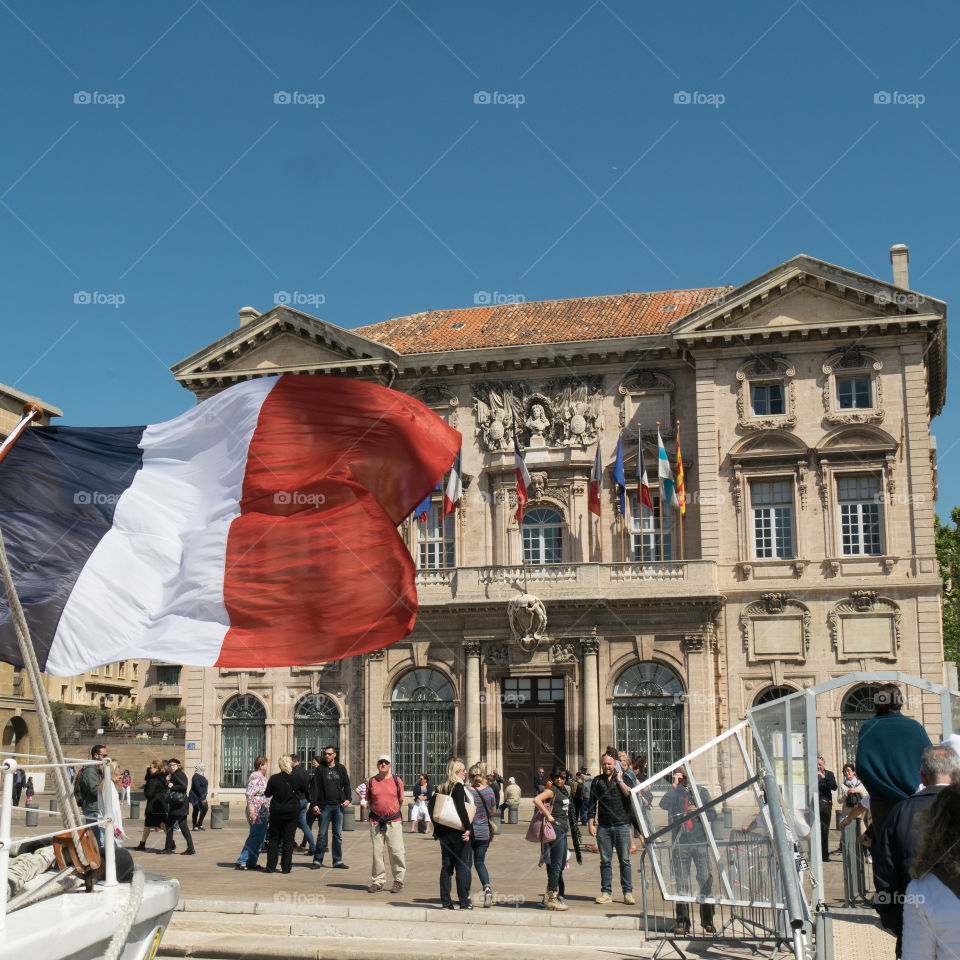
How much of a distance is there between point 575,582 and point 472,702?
466 cm

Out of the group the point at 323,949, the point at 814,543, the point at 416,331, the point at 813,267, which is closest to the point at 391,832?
the point at 323,949

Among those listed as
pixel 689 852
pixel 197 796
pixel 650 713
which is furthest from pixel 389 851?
pixel 650 713

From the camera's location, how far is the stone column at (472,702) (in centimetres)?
3662

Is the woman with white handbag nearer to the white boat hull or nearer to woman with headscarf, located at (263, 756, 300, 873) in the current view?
woman with headscarf, located at (263, 756, 300, 873)

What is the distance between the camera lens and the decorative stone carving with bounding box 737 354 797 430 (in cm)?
3631

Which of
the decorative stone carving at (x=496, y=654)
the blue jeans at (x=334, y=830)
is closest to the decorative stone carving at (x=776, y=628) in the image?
the decorative stone carving at (x=496, y=654)

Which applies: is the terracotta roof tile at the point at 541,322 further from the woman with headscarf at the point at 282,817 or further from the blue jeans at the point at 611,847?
the blue jeans at the point at 611,847

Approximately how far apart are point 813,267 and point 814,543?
7.87 m

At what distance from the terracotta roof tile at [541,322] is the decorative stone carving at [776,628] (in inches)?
349

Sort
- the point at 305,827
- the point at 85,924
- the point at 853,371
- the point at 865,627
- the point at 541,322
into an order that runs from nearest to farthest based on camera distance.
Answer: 1. the point at 85,924
2. the point at 305,827
3. the point at 865,627
4. the point at 853,371
5. the point at 541,322

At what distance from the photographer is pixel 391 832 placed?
17188 millimetres

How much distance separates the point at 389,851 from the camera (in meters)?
17.3

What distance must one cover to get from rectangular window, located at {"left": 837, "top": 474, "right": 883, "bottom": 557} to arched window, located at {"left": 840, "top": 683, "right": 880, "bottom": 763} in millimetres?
3784

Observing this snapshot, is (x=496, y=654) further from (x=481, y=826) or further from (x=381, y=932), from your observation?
(x=381, y=932)
